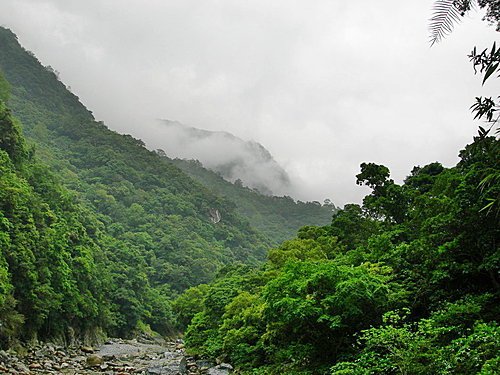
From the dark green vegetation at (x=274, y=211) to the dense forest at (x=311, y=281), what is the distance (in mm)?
79943

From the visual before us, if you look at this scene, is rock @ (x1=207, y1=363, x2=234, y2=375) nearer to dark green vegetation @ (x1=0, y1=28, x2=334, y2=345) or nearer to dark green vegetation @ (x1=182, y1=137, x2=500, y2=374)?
dark green vegetation @ (x1=182, y1=137, x2=500, y2=374)

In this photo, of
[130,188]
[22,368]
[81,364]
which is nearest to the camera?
[22,368]

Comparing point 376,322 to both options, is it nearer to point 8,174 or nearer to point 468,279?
point 468,279

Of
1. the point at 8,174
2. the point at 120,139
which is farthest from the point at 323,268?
the point at 120,139

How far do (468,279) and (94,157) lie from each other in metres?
112

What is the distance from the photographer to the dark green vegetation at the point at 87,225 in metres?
27.8

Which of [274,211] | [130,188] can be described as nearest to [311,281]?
[130,188]

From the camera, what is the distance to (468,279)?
11.9 meters

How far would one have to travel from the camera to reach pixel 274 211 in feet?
599

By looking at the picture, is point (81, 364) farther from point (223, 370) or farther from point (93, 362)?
point (223, 370)

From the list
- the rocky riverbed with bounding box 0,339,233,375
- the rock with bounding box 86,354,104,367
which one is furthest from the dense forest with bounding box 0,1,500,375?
the rock with bounding box 86,354,104,367

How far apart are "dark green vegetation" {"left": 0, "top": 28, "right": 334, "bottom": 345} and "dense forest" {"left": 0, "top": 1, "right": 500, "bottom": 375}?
21 cm

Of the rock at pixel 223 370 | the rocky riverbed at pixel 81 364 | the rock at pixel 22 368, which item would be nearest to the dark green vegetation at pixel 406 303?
the rock at pixel 223 370

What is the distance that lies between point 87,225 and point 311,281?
152ft
